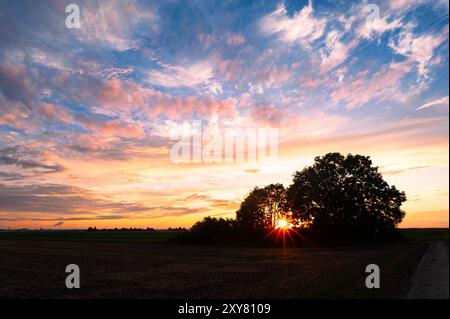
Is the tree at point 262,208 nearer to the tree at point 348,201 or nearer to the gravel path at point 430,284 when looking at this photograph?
the tree at point 348,201

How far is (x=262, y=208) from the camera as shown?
8069 cm

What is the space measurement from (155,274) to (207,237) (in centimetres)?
5148

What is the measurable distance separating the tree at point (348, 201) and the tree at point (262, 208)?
8.43m

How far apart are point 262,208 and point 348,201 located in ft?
67.6

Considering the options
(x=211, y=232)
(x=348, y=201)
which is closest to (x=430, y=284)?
(x=348, y=201)

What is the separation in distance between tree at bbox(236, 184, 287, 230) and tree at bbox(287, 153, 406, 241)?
8428 mm

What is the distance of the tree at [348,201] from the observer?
66.6 meters

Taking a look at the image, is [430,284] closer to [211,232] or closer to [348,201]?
[348,201]
